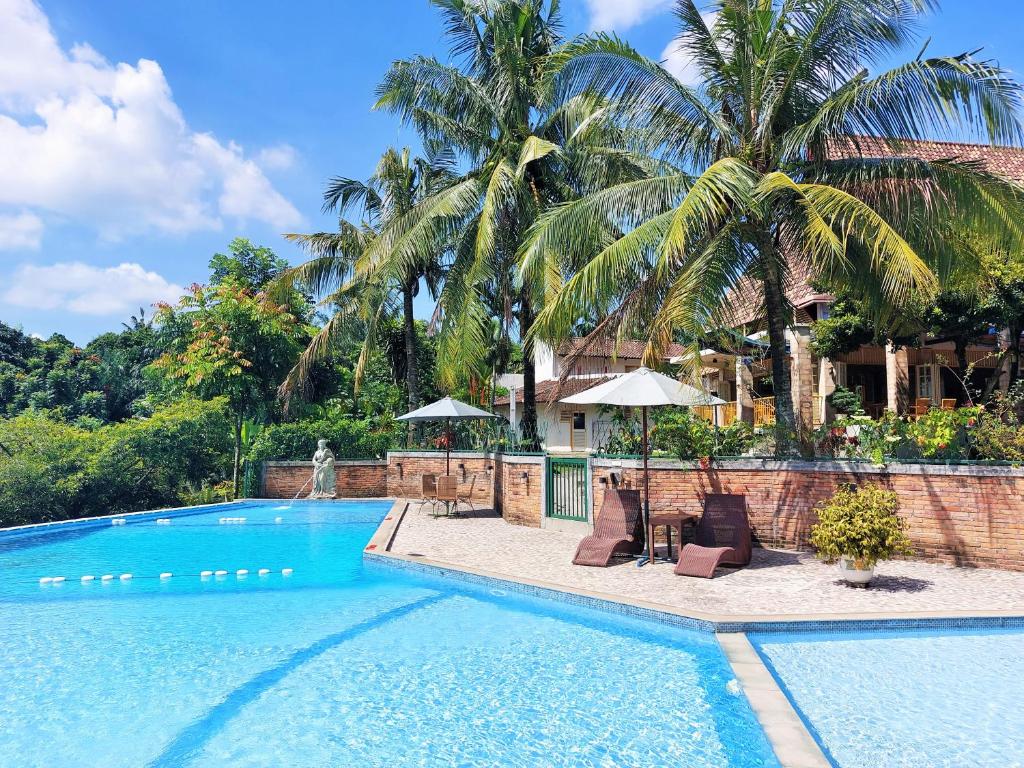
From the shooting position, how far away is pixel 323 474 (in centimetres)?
2119

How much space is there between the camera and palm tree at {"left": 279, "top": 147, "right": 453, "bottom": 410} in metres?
20.1

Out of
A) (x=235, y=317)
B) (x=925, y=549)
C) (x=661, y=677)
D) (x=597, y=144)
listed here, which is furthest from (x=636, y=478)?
(x=235, y=317)

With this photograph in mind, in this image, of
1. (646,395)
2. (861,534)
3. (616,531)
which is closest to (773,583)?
(861,534)

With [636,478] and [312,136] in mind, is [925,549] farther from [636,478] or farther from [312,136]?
[312,136]

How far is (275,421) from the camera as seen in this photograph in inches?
1037

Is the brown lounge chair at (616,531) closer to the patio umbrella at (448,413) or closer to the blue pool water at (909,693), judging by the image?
the blue pool water at (909,693)

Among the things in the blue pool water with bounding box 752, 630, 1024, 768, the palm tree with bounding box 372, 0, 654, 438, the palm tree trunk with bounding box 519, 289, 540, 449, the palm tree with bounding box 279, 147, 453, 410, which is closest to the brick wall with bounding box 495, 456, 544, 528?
the palm tree trunk with bounding box 519, 289, 540, 449

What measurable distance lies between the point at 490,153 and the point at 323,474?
10.9 meters

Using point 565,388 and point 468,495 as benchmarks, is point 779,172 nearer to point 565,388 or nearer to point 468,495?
point 468,495

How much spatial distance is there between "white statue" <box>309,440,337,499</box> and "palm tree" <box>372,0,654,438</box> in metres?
6.70

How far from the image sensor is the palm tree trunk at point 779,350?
10.9m

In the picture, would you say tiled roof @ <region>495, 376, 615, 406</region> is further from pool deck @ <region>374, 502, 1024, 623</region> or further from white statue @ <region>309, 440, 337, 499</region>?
pool deck @ <region>374, 502, 1024, 623</region>

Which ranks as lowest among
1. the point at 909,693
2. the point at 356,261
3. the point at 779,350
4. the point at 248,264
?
the point at 909,693

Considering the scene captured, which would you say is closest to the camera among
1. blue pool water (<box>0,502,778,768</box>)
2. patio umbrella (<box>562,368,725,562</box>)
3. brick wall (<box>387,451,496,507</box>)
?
blue pool water (<box>0,502,778,768</box>)
